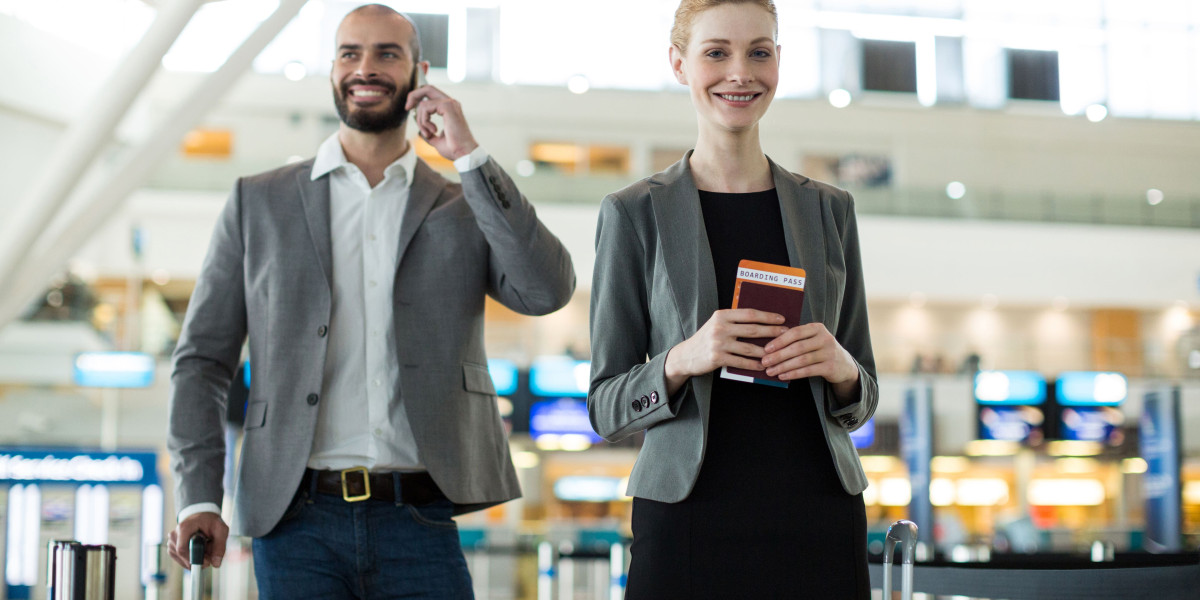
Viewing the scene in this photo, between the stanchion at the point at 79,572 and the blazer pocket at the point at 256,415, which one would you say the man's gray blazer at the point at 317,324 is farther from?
the stanchion at the point at 79,572

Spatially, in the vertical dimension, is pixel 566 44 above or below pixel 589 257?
above

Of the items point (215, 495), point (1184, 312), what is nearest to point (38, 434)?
point (215, 495)

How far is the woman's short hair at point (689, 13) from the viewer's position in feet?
6.56

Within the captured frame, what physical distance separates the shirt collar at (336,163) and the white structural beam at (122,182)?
11930 millimetres

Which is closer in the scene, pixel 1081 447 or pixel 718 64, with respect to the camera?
pixel 718 64

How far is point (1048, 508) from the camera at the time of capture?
1142 inches

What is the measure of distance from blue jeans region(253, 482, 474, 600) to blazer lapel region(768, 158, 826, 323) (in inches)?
38.9

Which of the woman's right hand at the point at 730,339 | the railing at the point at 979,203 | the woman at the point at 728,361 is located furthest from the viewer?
the railing at the point at 979,203

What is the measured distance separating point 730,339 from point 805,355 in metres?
0.12

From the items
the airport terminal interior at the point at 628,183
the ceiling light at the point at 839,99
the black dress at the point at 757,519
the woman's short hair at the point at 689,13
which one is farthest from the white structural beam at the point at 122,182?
the ceiling light at the point at 839,99

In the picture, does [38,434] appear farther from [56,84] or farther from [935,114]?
[935,114]

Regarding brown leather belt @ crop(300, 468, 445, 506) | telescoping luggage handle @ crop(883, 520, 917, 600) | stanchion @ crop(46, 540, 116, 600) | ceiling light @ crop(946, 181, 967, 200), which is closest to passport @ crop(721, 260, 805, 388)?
telescoping luggage handle @ crop(883, 520, 917, 600)

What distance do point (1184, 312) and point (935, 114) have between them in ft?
25.5

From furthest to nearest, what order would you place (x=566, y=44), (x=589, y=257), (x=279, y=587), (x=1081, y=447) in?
(x=566, y=44) → (x=589, y=257) → (x=1081, y=447) → (x=279, y=587)
